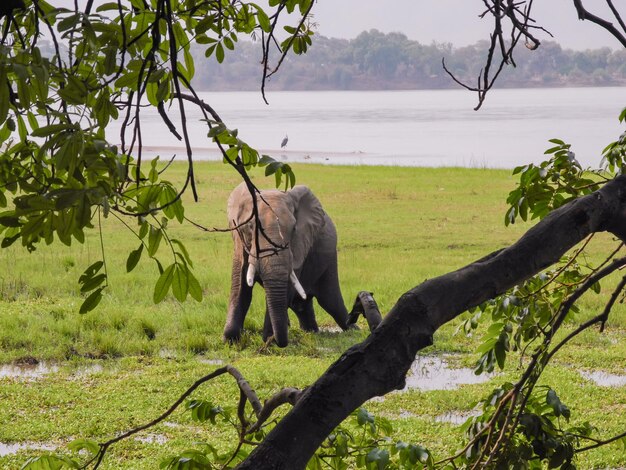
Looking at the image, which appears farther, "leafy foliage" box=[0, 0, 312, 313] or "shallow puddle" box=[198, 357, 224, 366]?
"shallow puddle" box=[198, 357, 224, 366]

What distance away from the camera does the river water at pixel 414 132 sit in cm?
2722

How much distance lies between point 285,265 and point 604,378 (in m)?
2.54

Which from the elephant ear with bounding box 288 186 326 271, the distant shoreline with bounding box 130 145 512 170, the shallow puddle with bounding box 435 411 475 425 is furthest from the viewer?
the distant shoreline with bounding box 130 145 512 170

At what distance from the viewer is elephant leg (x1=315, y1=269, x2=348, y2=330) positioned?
887 centimetres

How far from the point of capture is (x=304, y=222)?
863 cm

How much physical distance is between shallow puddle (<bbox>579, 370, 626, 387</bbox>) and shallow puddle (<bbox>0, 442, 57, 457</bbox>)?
3603mm

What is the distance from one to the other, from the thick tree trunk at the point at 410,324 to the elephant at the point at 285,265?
19.8ft

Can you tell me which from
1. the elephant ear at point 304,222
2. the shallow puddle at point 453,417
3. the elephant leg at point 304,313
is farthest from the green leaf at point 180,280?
the elephant leg at point 304,313

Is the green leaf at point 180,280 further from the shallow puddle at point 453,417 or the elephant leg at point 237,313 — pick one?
the elephant leg at point 237,313

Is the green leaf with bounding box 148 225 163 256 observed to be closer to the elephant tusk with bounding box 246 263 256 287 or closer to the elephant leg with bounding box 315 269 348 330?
the elephant tusk with bounding box 246 263 256 287

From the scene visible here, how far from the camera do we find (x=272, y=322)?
7.89 metres

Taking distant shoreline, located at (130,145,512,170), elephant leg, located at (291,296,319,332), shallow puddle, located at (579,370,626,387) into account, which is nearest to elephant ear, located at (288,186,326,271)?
elephant leg, located at (291,296,319,332)

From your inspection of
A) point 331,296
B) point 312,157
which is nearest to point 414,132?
point 312,157

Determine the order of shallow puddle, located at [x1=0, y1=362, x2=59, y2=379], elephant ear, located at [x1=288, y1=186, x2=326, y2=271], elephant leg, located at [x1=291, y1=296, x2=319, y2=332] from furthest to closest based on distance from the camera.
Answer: elephant leg, located at [x1=291, y1=296, x2=319, y2=332], elephant ear, located at [x1=288, y1=186, x2=326, y2=271], shallow puddle, located at [x1=0, y1=362, x2=59, y2=379]
